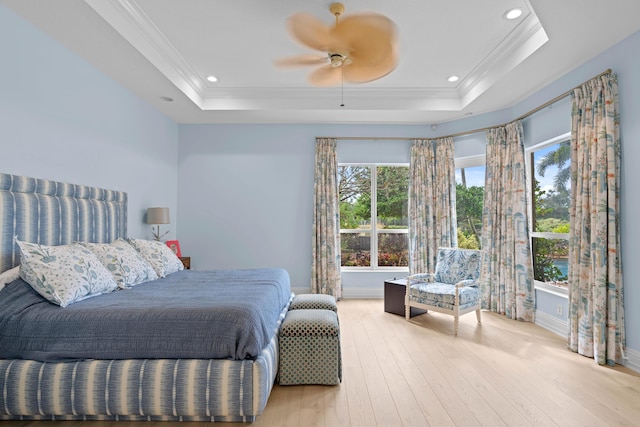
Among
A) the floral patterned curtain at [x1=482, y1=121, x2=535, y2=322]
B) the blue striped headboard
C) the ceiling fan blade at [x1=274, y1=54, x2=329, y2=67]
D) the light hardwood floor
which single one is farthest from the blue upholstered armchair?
the blue striped headboard

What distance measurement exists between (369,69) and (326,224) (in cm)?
279

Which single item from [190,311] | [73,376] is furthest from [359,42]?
[73,376]

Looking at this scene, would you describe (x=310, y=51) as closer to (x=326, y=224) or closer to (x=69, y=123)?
(x=69, y=123)

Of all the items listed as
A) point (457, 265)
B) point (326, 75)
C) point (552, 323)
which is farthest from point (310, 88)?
point (552, 323)

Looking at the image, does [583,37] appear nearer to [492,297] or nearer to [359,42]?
[359,42]

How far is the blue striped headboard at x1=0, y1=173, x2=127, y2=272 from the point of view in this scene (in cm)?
259

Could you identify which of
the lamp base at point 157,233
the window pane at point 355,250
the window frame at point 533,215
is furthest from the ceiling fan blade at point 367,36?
the lamp base at point 157,233

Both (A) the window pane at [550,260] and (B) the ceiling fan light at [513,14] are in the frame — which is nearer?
(B) the ceiling fan light at [513,14]

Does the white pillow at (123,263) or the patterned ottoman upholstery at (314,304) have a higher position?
the white pillow at (123,263)

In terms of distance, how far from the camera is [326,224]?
18.2ft

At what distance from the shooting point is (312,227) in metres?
5.62

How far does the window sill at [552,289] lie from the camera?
12.8ft

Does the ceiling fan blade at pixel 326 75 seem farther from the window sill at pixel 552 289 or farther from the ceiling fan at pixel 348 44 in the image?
the window sill at pixel 552 289

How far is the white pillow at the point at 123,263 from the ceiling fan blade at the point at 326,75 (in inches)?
95.4
